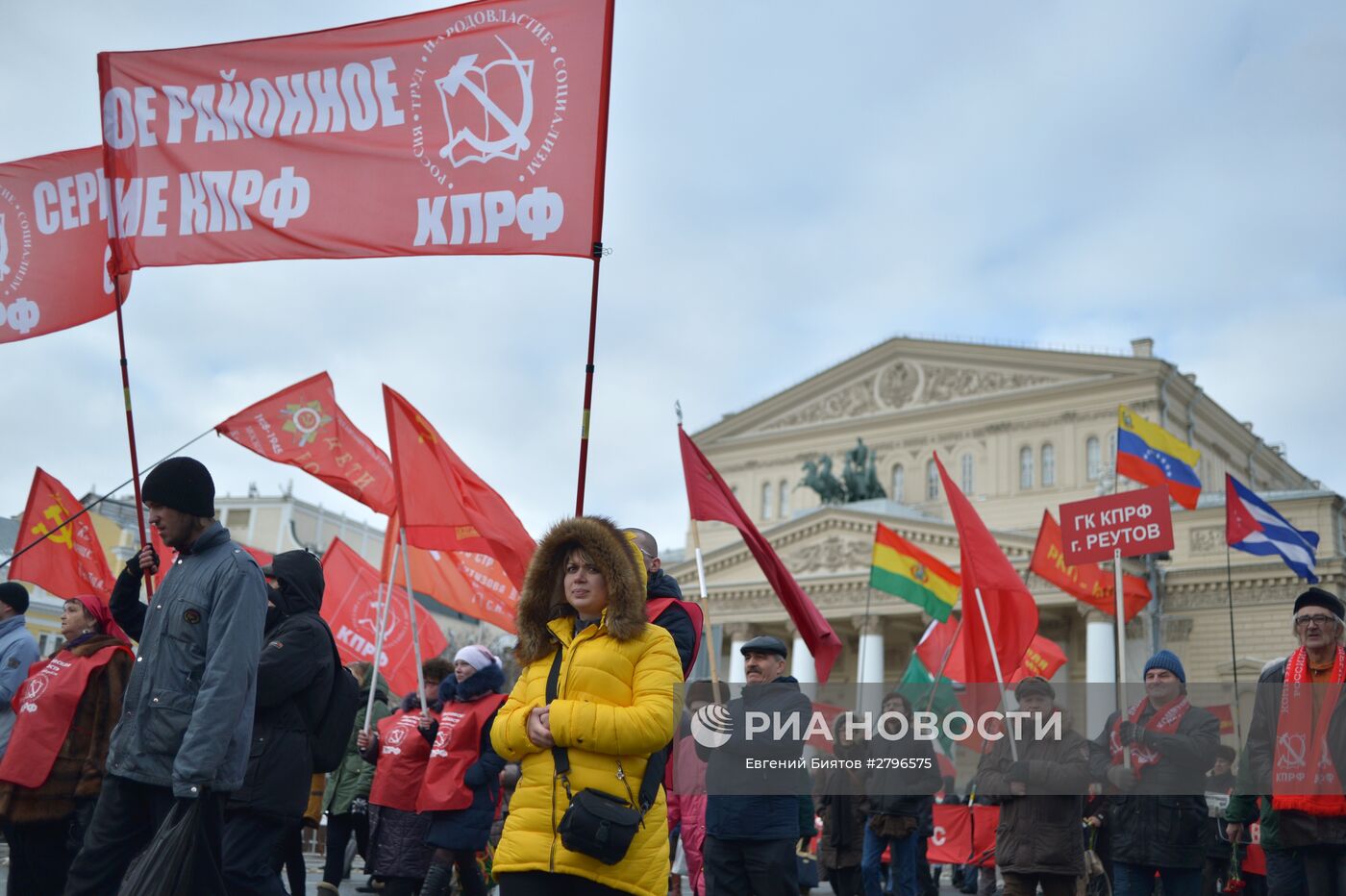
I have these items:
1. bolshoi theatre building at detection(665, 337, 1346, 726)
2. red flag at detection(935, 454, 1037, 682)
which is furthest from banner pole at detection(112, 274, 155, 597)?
bolshoi theatre building at detection(665, 337, 1346, 726)

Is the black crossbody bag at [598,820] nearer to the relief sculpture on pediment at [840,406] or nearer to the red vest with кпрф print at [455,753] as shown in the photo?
the red vest with кпрф print at [455,753]

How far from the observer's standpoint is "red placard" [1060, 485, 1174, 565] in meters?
11.9

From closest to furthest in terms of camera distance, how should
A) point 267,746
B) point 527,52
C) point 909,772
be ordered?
point 267,746 → point 527,52 → point 909,772

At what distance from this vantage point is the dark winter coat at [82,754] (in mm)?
6062

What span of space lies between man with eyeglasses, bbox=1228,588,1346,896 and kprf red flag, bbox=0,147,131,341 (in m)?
6.34

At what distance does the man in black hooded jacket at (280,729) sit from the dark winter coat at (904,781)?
5.87 meters

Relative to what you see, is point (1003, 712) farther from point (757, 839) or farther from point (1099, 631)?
point (1099, 631)

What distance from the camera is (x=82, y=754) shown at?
6293 millimetres

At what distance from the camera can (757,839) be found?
654 centimetres

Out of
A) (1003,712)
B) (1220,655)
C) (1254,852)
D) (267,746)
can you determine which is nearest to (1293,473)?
(1220,655)

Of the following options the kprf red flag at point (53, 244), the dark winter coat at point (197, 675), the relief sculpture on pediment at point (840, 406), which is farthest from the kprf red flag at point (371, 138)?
the relief sculpture on pediment at point (840, 406)

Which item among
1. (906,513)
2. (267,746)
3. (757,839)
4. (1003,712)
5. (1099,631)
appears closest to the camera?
(267,746)

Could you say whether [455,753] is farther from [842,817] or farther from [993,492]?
[993,492]

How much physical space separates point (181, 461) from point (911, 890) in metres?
7.33
